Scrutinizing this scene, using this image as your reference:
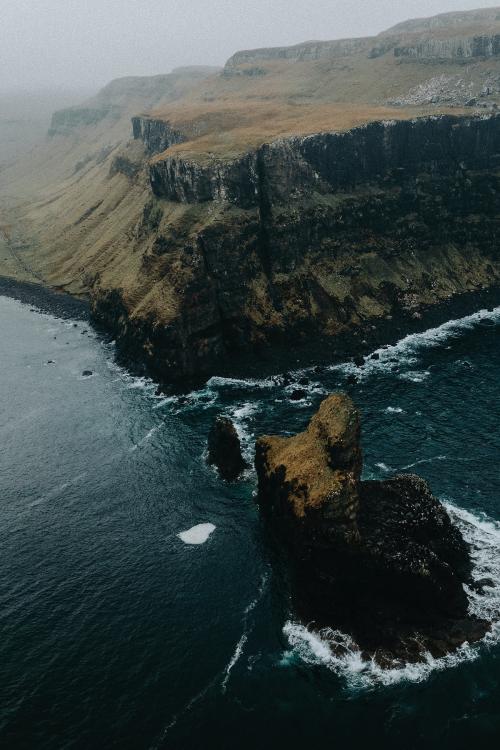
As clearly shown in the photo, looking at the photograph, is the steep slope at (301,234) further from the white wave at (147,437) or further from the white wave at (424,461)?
the white wave at (424,461)

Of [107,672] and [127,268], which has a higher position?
[127,268]

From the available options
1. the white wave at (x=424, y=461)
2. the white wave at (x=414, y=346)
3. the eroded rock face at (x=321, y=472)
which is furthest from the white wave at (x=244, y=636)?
the white wave at (x=414, y=346)

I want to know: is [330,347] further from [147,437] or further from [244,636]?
[244,636]

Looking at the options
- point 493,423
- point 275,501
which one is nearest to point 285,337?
point 493,423

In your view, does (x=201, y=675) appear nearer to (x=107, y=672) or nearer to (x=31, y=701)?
(x=107, y=672)

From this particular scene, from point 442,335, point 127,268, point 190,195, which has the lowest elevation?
point 442,335

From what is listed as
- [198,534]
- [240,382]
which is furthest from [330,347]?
[198,534]

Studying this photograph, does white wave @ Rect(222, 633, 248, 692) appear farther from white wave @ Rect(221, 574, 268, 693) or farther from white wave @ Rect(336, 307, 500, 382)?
white wave @ Rect(336, 307, 500, 382)
